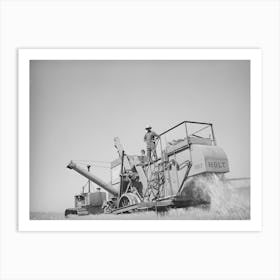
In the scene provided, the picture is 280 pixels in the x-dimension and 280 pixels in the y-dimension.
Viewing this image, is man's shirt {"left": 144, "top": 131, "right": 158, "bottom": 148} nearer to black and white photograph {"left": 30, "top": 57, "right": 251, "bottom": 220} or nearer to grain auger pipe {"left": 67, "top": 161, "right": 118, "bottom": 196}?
black and white photograph {"left": 30, "top": 57, "right": 251, "bottom": 220}

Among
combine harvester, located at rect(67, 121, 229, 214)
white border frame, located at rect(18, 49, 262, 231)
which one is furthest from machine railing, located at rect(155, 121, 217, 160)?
white border frame, located at rect(18, 49, 262, 231)

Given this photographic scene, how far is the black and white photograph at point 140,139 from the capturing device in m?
4.18

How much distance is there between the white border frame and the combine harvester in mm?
160

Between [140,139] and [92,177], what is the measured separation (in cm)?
50

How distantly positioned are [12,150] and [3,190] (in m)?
0.33

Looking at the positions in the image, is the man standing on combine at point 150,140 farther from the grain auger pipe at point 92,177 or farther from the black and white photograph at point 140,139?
the grain auger pipe at point 92,177

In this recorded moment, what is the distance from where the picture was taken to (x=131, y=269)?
164 inches

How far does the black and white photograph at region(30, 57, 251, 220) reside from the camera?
4184mm
